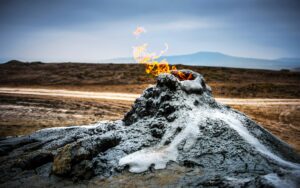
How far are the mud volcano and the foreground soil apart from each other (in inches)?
130

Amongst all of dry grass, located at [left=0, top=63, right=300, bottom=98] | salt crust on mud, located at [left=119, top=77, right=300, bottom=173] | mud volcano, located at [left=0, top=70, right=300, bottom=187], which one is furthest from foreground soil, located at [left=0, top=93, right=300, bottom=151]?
dry grass, located at [left=0, top=63, right=300, bottom=98]

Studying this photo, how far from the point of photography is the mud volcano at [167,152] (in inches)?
179

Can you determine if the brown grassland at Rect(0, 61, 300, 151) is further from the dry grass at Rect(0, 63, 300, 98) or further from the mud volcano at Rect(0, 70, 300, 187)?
the mud volcano at Rect(0, 70, 300, 187)

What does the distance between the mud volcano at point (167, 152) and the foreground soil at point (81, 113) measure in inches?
130

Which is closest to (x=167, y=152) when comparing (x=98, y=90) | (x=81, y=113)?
(x=81, y=113)

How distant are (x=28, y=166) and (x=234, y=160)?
4.08 metres

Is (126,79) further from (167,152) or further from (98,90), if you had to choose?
(167,152)

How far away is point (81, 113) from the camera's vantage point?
12.4 meters

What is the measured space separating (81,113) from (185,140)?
8.01 m

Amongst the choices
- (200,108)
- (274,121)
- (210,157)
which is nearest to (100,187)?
(210,157)

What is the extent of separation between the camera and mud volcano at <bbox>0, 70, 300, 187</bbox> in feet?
14.9

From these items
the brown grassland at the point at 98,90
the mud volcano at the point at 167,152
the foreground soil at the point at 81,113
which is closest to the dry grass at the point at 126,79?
the brown grassland at the point at 98,90

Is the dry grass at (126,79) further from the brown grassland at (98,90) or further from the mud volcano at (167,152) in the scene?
the mud volcano at (167,152)

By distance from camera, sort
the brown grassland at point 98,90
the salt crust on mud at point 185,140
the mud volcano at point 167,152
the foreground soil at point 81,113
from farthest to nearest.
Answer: the brown grassland at point 98,90 → the foreground soil at point 81,113 → the salt crust on mud at point 185,140 → the mud volcano at point 167,152
